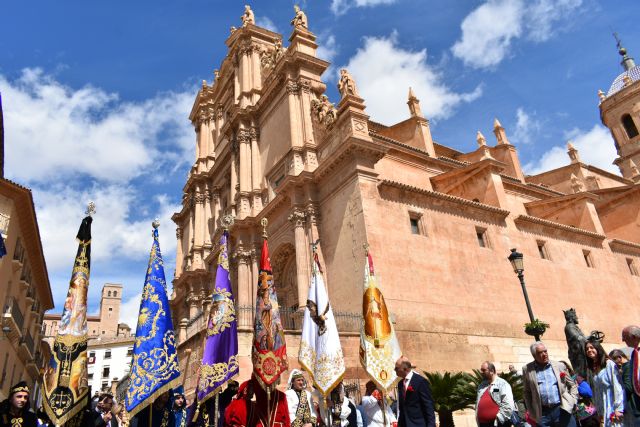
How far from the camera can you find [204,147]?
115 ft

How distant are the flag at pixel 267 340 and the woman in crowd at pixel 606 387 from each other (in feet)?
12.2

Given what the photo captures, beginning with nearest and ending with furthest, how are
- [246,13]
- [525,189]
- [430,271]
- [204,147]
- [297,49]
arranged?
[430,271]
[297,49]
[525,189]
[246,13]
[204,147]

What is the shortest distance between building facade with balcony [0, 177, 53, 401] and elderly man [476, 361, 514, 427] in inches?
702

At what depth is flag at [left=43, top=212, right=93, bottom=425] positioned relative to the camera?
18.1ft

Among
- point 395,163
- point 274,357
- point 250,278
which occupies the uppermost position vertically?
point 395,163

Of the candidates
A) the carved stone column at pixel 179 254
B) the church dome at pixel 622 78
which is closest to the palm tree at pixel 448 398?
the carved stone column at pixel 179 254

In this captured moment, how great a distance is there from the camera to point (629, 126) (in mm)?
52062

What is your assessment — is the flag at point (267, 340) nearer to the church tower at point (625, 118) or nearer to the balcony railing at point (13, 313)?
the balcony railing at point (13, 313)

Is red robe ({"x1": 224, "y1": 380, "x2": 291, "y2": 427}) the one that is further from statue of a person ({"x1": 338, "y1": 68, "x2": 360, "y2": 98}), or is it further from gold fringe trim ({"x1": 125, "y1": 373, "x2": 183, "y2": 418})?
statue of a person ({"x1": 338, "y1": 68, "x2": 360, "y2": 98})

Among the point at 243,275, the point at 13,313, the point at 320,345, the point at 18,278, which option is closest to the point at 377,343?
the point at 320,345

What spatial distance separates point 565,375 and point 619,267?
21647 millimetres

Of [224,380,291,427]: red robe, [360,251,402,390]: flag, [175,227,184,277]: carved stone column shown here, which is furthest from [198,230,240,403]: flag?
[175,227,184,277]: carved stone column

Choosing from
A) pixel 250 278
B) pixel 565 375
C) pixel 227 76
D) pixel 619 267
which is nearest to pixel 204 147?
pixel 227 76

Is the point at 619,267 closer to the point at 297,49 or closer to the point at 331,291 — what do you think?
the point at 331,291
